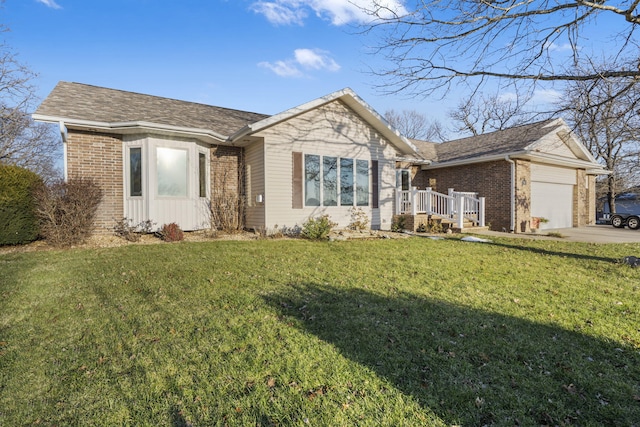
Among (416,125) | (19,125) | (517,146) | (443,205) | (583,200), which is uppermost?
(416,125)

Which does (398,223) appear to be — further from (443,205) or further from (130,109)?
(130,109)

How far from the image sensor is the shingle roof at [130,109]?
919cm

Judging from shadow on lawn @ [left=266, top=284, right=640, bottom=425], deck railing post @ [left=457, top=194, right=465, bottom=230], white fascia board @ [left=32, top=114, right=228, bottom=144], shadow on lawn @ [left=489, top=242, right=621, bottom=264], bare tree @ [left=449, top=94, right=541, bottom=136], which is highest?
bare tree @ [left=449, top=94, right=541, bottom=136]

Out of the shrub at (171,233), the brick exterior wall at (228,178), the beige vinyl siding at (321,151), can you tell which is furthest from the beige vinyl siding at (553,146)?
the shrub at (171,233)

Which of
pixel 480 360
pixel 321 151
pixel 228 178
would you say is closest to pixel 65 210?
pixel 228 178

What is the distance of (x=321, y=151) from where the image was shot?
11.5 metres

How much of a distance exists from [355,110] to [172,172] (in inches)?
276

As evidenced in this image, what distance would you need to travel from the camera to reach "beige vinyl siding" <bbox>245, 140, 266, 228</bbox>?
1065cm

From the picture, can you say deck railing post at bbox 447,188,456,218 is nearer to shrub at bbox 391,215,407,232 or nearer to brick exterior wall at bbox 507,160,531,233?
shrub at bbox 391,215,407,232

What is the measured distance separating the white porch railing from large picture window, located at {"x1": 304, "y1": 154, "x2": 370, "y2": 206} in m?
2.01

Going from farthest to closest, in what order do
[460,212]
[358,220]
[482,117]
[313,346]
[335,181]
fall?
[482,117] → [460,212] → [358,220] → [335,181] → [313,346]

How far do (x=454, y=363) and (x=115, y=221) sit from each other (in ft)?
33.2

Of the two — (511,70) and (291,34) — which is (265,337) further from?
(291,34)

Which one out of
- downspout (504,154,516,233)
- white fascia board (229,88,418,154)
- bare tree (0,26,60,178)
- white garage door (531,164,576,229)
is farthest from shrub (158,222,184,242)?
white garage door (531,164,576,229)
